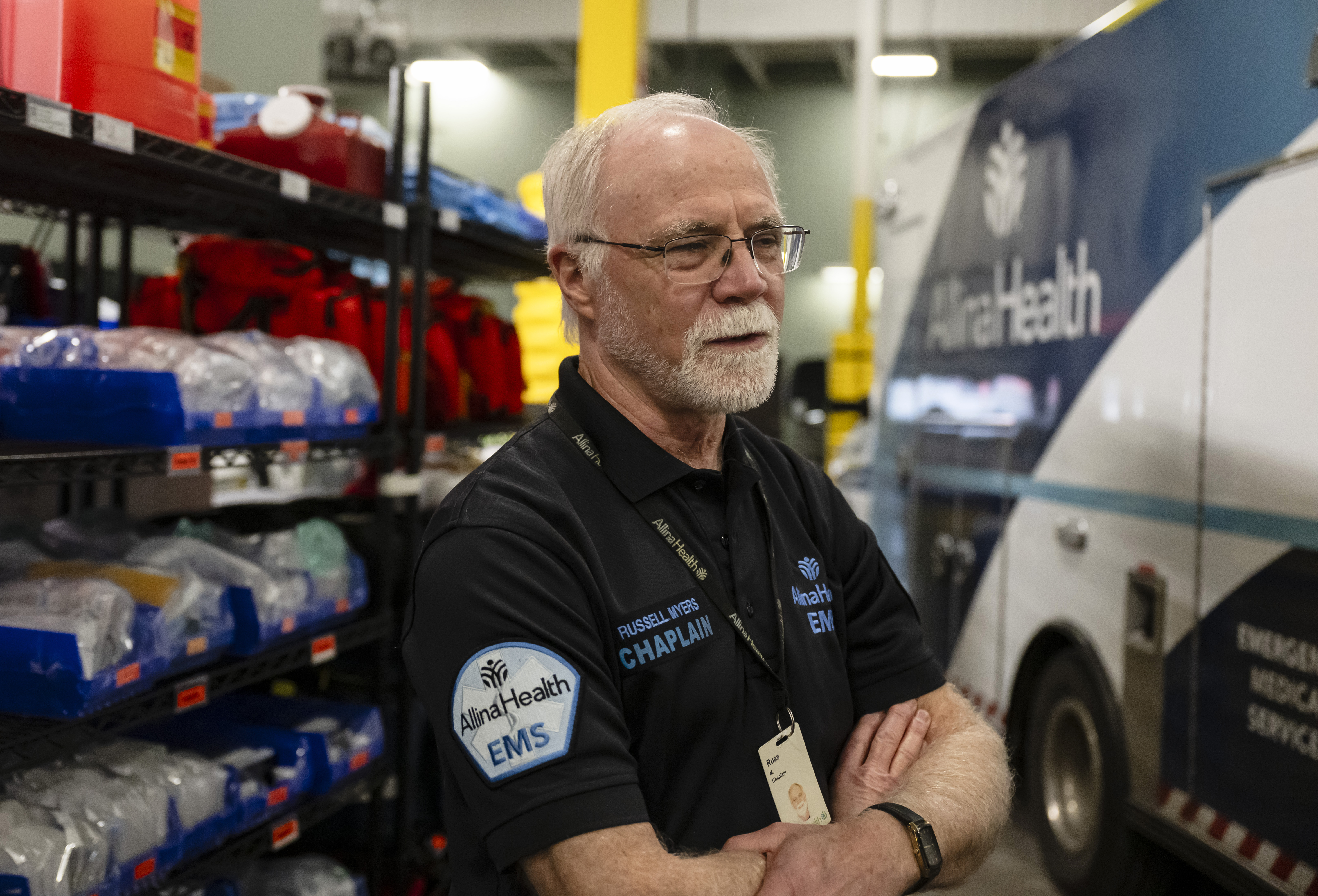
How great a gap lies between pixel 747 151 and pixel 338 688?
8.54 ft

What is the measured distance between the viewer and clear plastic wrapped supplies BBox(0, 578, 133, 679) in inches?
82.0

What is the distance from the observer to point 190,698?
2346 millimetres

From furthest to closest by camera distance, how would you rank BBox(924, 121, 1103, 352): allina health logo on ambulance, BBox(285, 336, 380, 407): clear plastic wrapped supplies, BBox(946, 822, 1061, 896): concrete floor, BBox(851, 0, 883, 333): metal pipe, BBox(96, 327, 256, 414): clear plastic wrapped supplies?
BBox(851, 0, 883, 333): metal pipe < BBox(946, 822, 1061, 896): concrete floor < BBox(924, 121, 1103, 352): allina health logo on ambulance < BBox(285, 336, 380, 407): clear plastic wrapped supplies < BBox(96, 327, 256, 414): clear plastic wrapped supplies

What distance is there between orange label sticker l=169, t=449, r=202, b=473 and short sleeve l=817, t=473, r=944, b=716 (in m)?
1.48

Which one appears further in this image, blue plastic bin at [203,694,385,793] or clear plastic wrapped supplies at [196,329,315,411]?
blue plastic bin at [203,694,385,793]

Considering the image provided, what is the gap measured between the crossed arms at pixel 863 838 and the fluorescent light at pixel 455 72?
14669 millimetres

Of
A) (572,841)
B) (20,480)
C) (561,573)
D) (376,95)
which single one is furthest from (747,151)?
(376,95)

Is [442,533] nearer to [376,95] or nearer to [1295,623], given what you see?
[1295,623]

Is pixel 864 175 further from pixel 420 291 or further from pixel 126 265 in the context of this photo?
pixel 126 265

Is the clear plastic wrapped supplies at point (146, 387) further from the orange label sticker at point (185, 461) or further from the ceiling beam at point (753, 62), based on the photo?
the ceiling beam at point (753, 62)

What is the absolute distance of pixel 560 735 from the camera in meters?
1.21

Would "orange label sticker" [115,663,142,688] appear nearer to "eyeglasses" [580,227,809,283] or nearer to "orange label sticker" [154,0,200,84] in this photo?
"orange label sticker" [154,0,200,84]

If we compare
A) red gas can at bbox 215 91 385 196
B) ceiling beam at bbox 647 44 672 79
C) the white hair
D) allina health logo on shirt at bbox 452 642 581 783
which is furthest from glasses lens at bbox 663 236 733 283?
ceiling beam at bbox 647 44 672 79

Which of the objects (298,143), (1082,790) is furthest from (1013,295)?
(298,143)
